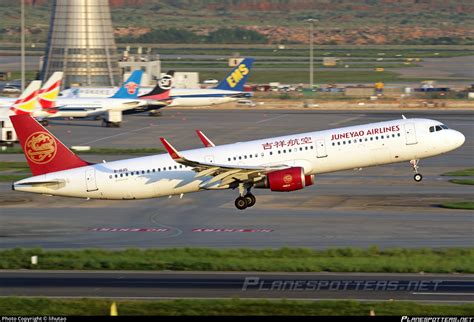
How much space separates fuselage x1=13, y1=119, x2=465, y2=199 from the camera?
191ft

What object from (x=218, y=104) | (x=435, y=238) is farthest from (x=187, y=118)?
(x=435, y=238)

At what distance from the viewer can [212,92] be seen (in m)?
139

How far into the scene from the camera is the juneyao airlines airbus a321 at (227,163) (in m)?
57.8

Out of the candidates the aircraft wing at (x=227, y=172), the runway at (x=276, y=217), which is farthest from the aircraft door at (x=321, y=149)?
the runway at (x=276, y=217)

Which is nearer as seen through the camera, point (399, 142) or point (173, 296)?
point (173, 296)

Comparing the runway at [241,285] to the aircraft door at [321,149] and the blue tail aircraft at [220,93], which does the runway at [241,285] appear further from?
the blue tail aircraft at [220,93]

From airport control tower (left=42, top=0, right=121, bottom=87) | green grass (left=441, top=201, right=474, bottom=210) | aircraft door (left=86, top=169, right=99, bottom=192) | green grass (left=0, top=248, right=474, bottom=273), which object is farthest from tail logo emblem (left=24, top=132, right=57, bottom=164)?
airport control tower (left=42, top=0, right=121, bottom=87)

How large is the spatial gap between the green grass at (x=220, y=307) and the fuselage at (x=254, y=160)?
18704mm

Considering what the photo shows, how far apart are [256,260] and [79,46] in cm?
11830

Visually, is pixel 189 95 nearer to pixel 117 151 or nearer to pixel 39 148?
pixel 117 151

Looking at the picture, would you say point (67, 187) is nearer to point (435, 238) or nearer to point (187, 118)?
point (435, 238)

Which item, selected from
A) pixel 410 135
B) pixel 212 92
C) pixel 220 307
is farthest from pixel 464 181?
pixel 212 92

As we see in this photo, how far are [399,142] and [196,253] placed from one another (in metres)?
15.4

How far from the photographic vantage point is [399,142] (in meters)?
58.6
